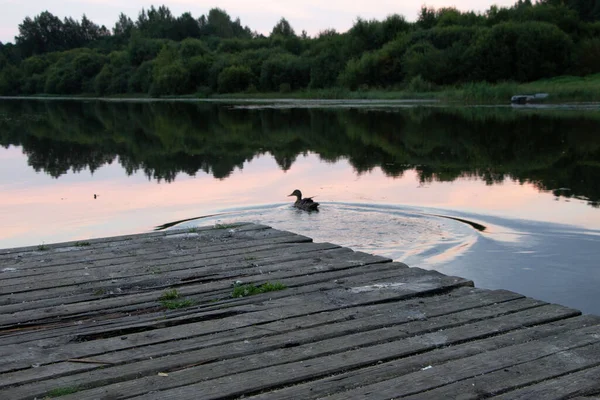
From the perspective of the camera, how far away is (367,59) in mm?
56969

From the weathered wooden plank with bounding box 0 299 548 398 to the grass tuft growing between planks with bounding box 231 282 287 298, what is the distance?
37.1 inches

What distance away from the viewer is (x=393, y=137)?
2281cm

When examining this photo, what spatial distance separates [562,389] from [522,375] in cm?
22

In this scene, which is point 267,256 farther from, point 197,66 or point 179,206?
point 197,66

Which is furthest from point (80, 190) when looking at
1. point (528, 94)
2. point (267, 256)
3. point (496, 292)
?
point (528, 94)

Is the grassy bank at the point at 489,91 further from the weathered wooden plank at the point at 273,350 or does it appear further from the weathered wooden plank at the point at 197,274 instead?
the weathered wooden plank at the point at 273,350

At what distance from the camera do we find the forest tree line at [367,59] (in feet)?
167

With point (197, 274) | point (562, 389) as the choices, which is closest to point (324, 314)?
A: point (197, 274)

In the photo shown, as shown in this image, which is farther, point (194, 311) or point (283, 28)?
point (283, 28)

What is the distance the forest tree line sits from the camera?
5088 cm

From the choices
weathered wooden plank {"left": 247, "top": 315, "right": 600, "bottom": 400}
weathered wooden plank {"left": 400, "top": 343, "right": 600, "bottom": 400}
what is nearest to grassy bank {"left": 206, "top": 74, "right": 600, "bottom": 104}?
weathered wooden plank {"left": 247, "top": 315, "right": 600, "bottom": 400}

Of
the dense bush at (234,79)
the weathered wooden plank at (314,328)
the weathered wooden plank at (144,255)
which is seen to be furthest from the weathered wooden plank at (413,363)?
the dense bush at (234,79)

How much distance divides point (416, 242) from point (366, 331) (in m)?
4.75

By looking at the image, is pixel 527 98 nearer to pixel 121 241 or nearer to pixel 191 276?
pixel 121 241
